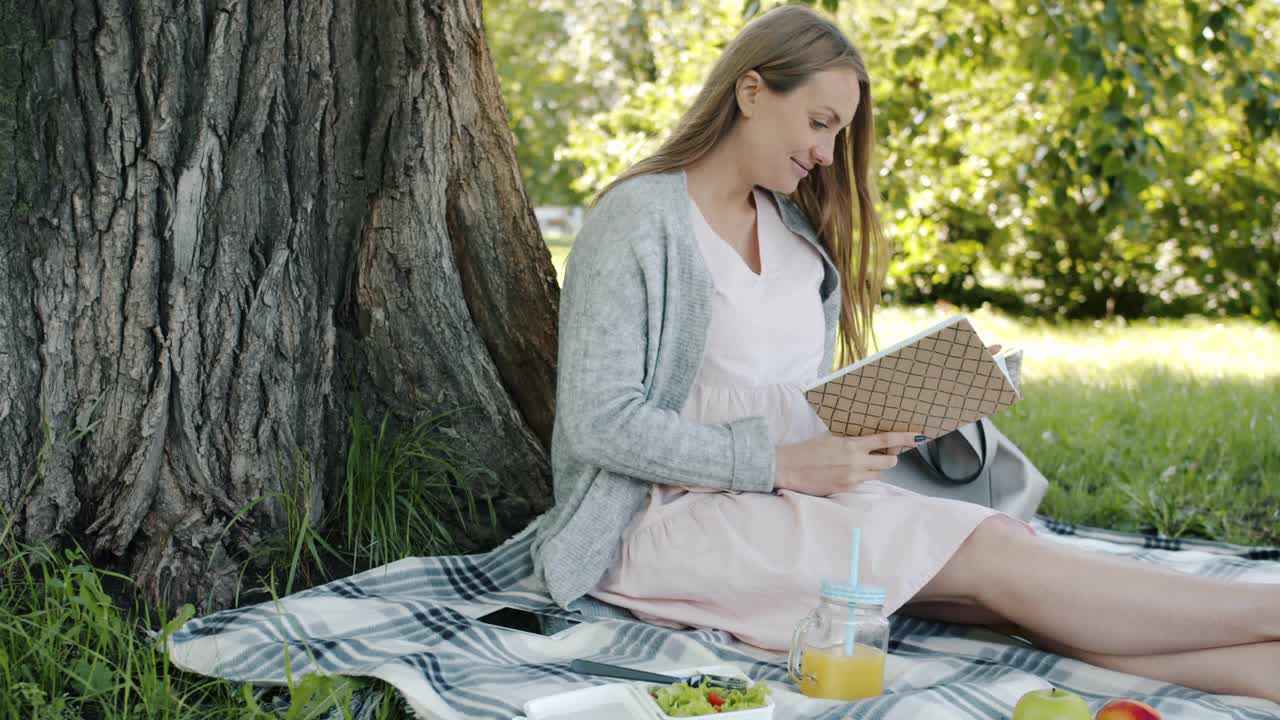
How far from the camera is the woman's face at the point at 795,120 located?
260cm

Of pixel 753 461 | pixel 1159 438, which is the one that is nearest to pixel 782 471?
pixel 753 461

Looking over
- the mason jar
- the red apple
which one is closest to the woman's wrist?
the mason jar

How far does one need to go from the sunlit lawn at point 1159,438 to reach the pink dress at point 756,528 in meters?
1.64

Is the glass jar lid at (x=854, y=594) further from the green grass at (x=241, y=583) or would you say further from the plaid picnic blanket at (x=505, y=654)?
the green grass at (x=241, y=583)

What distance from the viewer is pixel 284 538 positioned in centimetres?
263

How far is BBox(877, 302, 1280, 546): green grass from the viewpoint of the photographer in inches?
150

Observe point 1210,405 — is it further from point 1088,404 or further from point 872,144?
point 872,144

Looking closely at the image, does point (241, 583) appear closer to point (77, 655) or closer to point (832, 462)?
point (77, 655)

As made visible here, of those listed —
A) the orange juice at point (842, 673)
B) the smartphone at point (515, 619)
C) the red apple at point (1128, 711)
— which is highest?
the red apple at point (1128, 711)

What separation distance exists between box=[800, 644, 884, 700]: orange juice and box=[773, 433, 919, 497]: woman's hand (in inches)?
15.1

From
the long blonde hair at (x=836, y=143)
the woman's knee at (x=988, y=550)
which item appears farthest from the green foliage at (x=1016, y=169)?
the woman's knee at (x=988, y=550)

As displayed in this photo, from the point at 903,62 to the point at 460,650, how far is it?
4615mm

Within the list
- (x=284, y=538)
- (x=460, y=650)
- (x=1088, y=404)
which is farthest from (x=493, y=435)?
(x=1088, y=404)

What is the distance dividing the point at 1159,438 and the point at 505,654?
3135 millimetres
